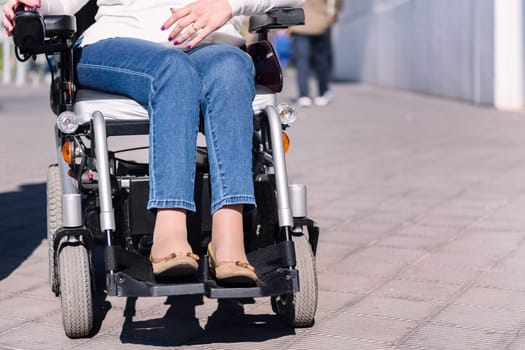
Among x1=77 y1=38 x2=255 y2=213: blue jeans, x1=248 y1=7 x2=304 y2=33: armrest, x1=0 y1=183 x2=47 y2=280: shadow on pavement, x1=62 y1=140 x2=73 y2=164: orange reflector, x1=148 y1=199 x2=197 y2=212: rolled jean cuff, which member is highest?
x1=248 y1=7 x2=304 y2=33: armrest

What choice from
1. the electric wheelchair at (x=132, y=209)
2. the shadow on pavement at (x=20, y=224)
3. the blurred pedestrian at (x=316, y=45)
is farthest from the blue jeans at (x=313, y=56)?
the electric wheelchair at (x=132, y=209)

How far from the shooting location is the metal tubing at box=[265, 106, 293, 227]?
3.30 meters


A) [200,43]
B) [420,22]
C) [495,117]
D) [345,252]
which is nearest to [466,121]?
[495,117]

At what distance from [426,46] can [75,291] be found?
12.5 m

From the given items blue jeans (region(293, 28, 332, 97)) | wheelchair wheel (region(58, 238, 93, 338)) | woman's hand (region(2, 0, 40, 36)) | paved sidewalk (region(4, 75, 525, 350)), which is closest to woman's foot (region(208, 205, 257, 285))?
paved sidewalk (region(4, 75, 525, 350))

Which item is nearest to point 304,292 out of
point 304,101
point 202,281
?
point 202,281

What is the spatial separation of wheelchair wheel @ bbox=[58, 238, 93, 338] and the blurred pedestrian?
922 centimetres

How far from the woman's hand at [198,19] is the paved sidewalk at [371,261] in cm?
99

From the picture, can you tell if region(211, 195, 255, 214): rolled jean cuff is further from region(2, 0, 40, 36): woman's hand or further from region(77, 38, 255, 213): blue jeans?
region(2, 0, 40, 36): woman's hand

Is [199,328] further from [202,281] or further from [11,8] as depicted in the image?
[11,8]

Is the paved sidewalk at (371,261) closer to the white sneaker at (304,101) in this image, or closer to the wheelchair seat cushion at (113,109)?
the wheelchair seat cushion at (113,109)

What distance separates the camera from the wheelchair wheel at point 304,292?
3.31 m

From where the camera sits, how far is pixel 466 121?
424 inches

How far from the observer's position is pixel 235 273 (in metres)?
3.09
